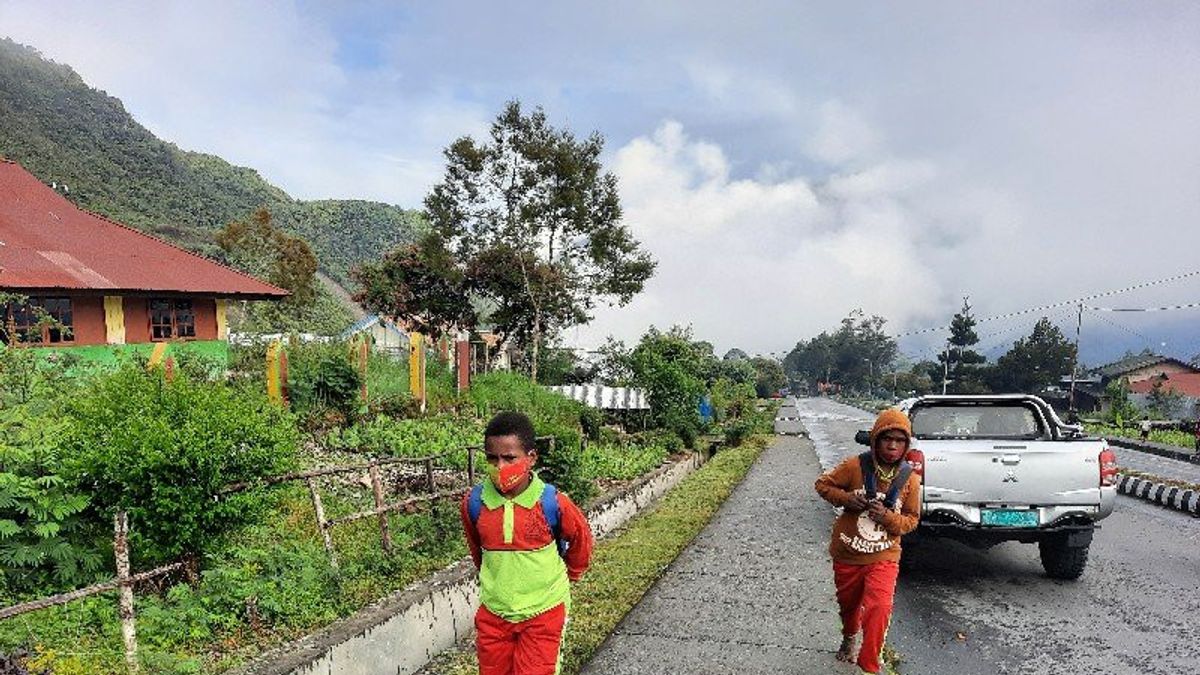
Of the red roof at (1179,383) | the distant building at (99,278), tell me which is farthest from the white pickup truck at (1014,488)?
the red roof at (1179,383)

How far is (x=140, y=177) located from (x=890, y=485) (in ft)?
250

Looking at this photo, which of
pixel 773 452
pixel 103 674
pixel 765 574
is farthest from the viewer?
pixel 773 452

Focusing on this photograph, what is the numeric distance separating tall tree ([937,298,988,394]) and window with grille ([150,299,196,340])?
7190 cm

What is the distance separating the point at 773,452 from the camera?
18.3m

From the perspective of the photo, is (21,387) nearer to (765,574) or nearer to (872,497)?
(872,497)

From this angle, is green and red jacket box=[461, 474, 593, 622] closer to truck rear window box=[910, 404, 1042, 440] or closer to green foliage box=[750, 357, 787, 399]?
truck rear window box=[910, 404, 1042, 440]

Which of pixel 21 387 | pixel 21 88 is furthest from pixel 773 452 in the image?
pixel 21 88

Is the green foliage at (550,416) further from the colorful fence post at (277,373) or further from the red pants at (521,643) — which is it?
the red pants at (521,643)

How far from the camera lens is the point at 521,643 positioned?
10.2 feet

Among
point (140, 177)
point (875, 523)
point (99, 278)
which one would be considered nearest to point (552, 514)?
point (875, 523)

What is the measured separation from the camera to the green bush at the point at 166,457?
3953 millimetres

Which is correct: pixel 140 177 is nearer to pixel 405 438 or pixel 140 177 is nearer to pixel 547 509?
pixel 405 438

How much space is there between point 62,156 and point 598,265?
180 ft

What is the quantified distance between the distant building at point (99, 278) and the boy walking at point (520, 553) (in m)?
15.7
